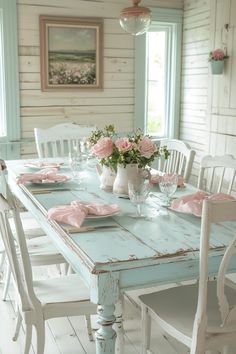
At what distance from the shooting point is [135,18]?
8.88ft

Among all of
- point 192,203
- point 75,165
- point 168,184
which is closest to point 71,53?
point 75,165

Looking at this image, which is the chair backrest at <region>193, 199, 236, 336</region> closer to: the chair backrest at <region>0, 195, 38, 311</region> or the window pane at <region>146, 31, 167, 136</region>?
the chair backrest at <region>0, 195, 38, 311</region>

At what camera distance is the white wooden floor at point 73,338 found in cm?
219

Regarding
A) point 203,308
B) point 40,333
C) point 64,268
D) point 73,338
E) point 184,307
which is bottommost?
point 73,338

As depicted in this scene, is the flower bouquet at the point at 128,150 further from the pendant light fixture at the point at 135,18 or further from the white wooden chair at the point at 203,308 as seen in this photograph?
the pendant light fixture at the point at 135,18

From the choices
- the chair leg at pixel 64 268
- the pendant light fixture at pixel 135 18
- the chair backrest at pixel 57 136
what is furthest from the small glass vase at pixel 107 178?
the chair backrest at pixel 57 136

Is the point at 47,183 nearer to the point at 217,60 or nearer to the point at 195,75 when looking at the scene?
the point at 217,60

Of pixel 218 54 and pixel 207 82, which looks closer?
pixel 218 54

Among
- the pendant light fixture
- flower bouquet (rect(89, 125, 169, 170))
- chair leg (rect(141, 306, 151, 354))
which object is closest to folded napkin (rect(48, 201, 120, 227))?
flower bouquet (rect(89, 125, 169, 170))

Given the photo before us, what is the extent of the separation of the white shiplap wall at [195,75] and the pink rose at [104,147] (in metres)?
2.34

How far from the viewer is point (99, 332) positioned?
1.54 m

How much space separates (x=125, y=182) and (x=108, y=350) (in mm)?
920

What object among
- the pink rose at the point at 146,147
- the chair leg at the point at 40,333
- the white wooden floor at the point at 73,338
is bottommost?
the white wooden floor at the point at 73,338

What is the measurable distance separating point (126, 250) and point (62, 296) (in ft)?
1.58
